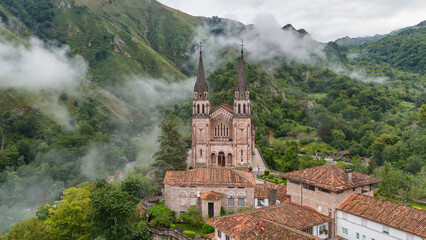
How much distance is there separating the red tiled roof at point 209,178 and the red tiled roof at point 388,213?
12621 millimetres

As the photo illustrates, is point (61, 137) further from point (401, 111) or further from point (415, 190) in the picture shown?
point (401, 111)

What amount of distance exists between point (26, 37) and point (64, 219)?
160 meters

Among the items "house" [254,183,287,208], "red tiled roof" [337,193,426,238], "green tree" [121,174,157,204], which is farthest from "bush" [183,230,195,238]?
"red tiled roof" [337,193,426,238]

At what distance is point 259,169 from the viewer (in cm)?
6919

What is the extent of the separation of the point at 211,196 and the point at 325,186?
46.0ft

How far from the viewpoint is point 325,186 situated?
35312mm

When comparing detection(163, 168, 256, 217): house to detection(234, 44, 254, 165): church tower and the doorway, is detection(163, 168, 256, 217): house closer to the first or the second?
the doorway

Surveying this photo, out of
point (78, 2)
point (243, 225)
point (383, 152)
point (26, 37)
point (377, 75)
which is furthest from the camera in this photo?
point (78, 2)

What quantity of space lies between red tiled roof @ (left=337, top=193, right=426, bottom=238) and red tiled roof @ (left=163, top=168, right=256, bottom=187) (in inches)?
497

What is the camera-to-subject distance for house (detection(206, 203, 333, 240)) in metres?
29.5

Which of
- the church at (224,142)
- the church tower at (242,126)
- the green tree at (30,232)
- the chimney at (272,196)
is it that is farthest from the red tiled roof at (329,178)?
the church at (224,142)

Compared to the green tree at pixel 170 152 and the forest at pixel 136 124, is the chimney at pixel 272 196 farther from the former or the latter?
the green tree at pixel 170 152

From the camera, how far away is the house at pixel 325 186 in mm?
35281

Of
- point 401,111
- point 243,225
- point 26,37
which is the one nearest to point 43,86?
point 26,37
